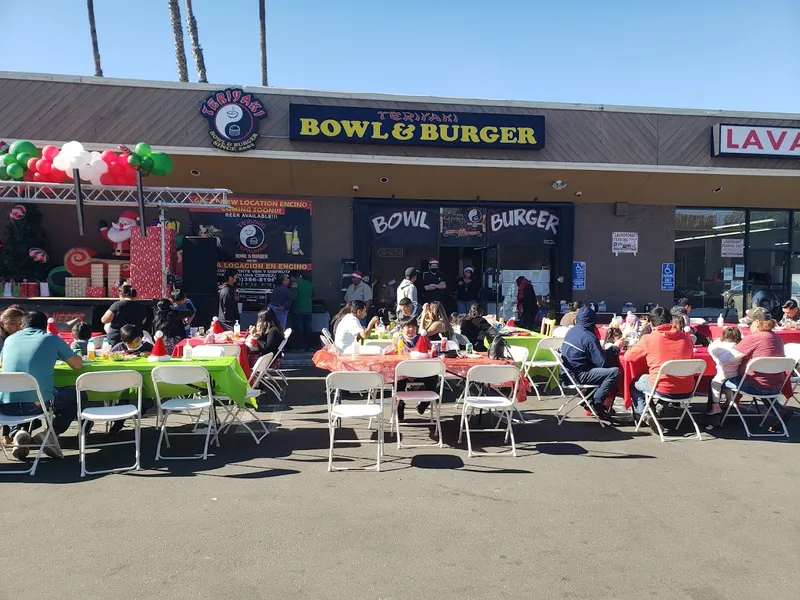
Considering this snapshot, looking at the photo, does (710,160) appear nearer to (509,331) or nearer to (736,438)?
(509,331)

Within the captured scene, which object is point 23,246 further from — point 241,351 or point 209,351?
point 209,351

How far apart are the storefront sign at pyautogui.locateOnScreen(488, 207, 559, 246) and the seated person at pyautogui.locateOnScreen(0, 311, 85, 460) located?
31.4 feet

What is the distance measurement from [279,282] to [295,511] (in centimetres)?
804

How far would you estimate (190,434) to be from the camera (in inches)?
234

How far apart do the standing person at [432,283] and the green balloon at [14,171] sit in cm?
787

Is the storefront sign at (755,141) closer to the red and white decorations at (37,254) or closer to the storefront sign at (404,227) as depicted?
the storefront sign at (404,227)

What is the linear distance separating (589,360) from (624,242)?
7968 millimetres

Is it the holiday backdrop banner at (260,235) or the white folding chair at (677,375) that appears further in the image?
the holiday backdrop banner at (260,235)

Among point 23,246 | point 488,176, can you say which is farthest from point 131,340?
point 488,176

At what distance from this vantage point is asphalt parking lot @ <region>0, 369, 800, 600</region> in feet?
10.1

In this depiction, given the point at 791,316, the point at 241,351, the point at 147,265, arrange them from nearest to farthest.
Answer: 1. the point at 241,351
2. the point at 791,316
3. the point at 147,265

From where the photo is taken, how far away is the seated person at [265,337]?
→ 7.59 metres

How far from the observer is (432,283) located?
43.3ft

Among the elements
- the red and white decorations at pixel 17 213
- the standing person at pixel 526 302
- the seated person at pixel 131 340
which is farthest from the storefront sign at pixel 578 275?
the red and white decorations at pixel 17 213
